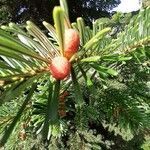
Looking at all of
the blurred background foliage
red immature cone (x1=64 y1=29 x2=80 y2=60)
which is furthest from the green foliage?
the blurred background foliage

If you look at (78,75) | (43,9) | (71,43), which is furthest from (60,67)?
(43,9)

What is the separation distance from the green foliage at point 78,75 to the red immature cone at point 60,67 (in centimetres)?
1

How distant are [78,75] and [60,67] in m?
0.30

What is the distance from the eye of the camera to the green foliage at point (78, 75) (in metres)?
0.39

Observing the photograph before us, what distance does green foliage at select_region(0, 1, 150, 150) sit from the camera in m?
0.39

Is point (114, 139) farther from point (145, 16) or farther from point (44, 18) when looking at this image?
point (145, 16)

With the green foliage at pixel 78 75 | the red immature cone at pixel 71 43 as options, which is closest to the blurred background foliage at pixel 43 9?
the green foliage at pixel 78 75

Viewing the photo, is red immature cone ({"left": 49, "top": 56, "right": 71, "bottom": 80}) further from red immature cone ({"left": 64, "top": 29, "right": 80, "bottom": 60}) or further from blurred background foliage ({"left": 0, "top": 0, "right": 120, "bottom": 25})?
blurred background foliage ({"left": 0, "top": 0, "right": 120, "bottom": 25})

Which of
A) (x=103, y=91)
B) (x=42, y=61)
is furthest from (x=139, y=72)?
(x=42, y=61)

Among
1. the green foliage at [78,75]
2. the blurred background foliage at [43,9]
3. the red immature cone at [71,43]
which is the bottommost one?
the blurred background foliage at [43,9]

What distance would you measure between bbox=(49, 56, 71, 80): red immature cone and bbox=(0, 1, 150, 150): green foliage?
1 cm

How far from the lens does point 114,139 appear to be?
148 inches

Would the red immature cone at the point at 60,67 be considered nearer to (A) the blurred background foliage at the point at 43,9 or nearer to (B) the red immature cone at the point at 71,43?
(B) the red immature cone at the point at 71,43

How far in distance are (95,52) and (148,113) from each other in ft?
0.65
